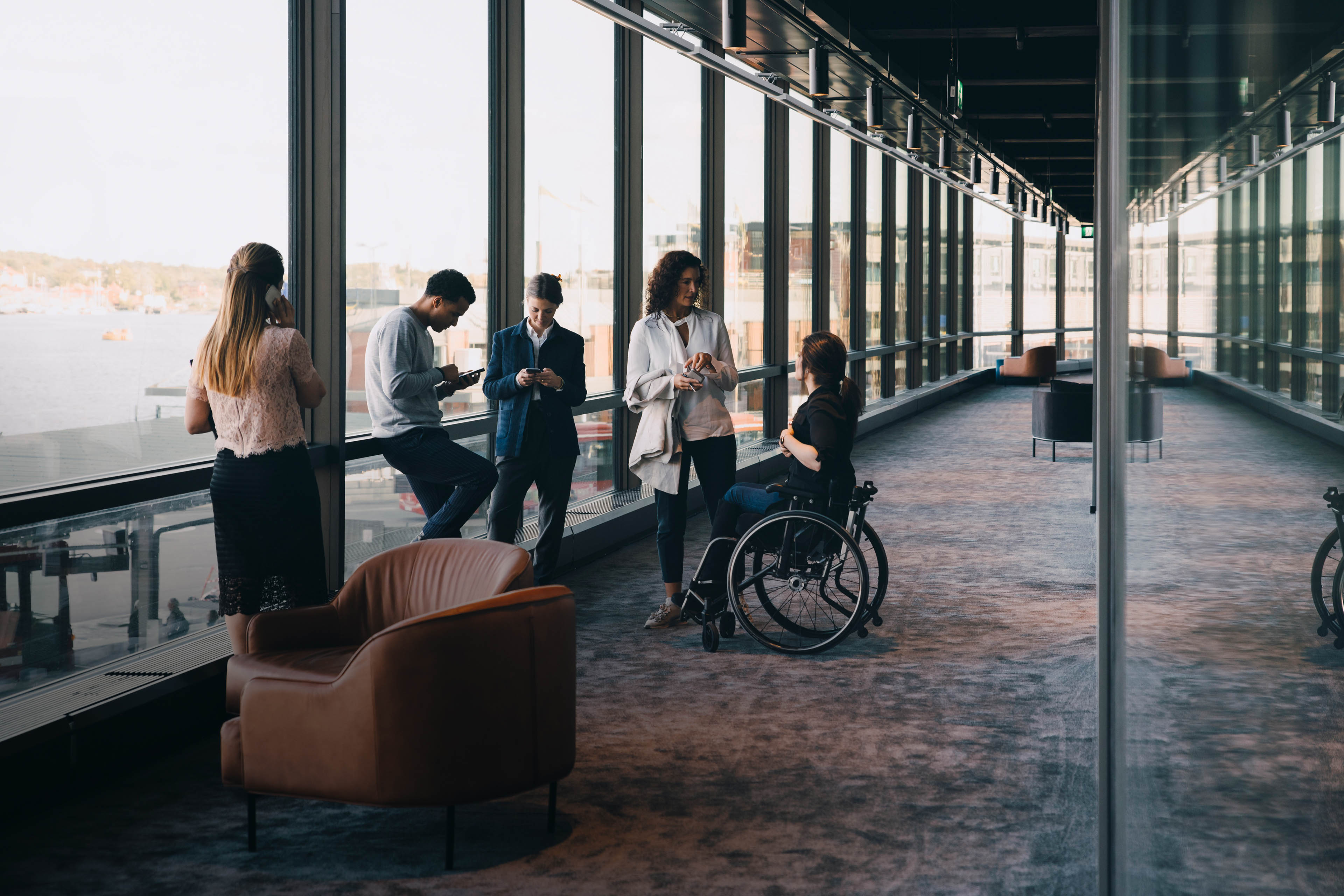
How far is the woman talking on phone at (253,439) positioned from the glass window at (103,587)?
0.48 meters

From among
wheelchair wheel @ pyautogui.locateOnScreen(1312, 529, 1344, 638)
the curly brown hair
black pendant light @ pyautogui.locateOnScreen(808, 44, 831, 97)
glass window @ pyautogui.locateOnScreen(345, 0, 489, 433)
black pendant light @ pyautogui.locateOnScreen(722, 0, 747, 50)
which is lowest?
wheelchair wheel @ pyautogui.locateOnScreen(1312, 529, 1344, 638)

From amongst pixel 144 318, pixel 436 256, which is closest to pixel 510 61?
pixel 436 256

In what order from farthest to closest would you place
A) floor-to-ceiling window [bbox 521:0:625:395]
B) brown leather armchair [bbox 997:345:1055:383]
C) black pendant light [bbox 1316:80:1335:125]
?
brown leather armchair [bbox 997:345:1055:383] < floor-to-ceiling window [bbox 521:0:625:395] < black pendant light [bbox 1316:80:1335:125]

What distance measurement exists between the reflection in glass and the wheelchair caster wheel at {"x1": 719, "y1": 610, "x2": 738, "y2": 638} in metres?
3.97

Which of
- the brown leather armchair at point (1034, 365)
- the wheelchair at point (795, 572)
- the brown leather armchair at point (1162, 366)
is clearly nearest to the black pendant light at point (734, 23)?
the wheelchair at point (795, 572)

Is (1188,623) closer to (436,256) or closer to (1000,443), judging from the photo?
(436,256)

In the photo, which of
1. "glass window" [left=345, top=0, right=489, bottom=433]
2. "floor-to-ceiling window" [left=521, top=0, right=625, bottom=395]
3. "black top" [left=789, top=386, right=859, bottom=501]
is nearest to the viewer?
"black top" [left=789, top=386, right=859, bottom=501]

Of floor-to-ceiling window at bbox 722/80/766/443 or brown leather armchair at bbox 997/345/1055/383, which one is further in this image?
brown leather armchair at bbox 997/345/1055/383

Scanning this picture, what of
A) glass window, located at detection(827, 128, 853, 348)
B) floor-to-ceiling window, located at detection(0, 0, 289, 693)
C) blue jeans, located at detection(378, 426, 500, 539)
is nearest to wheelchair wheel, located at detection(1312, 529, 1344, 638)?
floor-to-ceiling window, located at detection(0, 0, 289, 693)

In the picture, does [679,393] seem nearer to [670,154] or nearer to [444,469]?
[444,469]

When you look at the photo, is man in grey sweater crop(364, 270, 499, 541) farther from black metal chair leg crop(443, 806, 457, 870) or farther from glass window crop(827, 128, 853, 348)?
glass window crop(827, 128, 853, 348)

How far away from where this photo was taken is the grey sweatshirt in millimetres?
4945

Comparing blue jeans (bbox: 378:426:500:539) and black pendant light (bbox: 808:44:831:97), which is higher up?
black pendant light (bbox: 808:44:831:97)

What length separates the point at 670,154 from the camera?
361 inches
